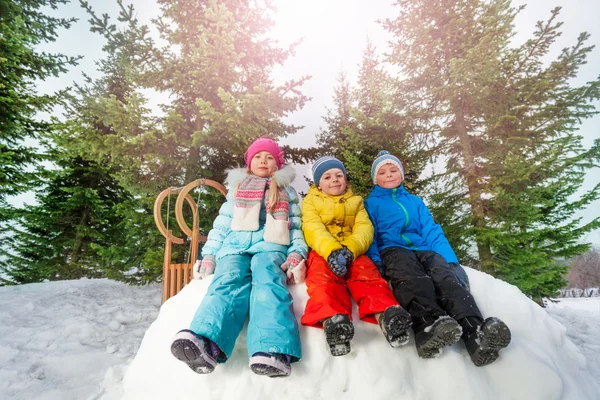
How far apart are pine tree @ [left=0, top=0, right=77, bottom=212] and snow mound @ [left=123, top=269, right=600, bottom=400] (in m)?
6.70

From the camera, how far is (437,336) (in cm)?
156

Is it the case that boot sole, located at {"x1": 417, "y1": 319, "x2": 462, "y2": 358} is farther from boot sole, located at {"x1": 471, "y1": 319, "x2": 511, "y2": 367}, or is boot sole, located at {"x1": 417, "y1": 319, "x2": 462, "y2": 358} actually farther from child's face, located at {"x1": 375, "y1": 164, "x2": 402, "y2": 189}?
child's face, located at {"x1": 375, "y1": 164, "x2": 402, "y2": 189}

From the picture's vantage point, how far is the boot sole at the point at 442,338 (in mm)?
1536

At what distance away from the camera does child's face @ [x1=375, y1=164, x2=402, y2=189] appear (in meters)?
3.07

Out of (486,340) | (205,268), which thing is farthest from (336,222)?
(486,340)

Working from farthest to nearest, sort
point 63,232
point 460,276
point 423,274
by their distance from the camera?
point 63,232 → point 460,276 → point 423,274

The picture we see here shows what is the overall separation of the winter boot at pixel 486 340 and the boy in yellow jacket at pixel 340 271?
1.54 ft

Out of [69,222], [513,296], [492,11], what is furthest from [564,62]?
[69,222]

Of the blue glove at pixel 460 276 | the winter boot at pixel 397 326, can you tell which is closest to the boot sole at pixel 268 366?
the winter boot at pixel 397 326

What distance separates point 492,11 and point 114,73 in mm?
11380

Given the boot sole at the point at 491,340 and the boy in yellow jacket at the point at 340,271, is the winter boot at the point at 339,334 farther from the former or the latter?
the boot sole at the point at 491,340

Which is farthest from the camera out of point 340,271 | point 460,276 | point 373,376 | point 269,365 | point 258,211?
point 258,211

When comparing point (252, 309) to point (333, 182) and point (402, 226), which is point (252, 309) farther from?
point (402, 226)

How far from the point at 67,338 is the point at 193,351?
313 cm
